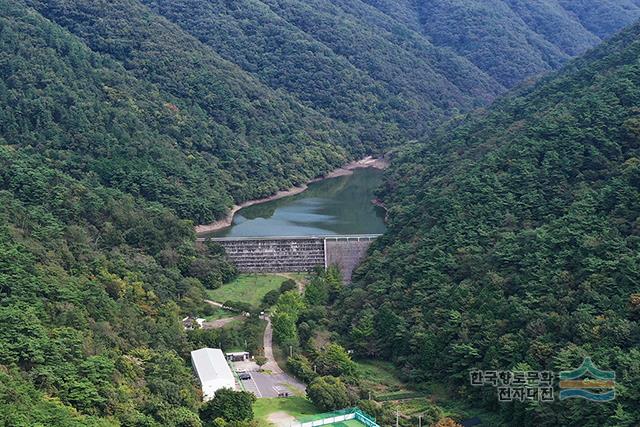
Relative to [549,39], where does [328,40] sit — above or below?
below

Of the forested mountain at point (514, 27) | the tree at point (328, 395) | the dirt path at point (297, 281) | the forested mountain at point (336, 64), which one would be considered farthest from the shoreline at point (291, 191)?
the forested mountain at point (514, 27)

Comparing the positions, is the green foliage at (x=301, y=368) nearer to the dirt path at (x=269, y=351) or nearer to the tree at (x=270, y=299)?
the dirt path at (x=269, y=351)

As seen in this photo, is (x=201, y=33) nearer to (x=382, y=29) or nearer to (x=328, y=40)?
(x=328, y=40)

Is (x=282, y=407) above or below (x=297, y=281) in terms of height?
below

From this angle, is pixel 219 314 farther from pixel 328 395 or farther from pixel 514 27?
pixel 514 27

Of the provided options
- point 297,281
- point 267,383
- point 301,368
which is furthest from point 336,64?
point 267,383

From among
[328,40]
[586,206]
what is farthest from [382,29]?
[586,206]
